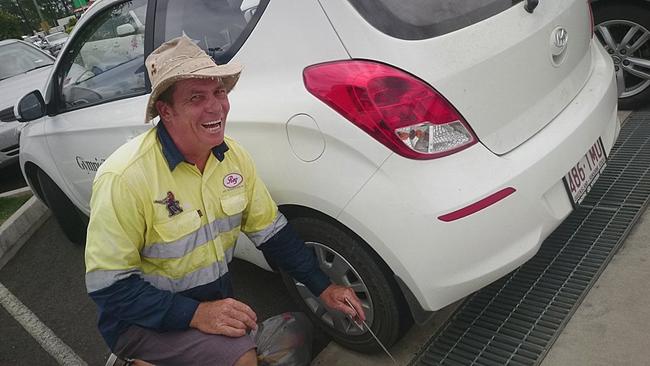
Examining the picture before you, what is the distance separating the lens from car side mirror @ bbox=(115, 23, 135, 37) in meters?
2.86

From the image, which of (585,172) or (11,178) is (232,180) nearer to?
(585,172)

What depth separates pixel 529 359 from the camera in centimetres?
213

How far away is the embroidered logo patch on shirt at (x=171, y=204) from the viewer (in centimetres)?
178

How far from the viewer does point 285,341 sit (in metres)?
2.29

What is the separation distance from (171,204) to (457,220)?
36.6 inches

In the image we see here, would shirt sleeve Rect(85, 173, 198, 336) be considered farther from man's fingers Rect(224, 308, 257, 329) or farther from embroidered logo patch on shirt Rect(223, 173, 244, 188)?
embroidered logo patch on shirt Rect(223, 173, 244, 188)

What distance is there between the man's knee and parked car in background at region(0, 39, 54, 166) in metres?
5.50

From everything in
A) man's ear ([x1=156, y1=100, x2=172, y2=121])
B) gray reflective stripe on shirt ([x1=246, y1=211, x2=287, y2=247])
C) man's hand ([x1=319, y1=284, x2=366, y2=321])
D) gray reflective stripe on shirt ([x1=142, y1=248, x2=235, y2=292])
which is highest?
Result: man's ear ([x1=156, y1=100, x2=172, y2=121])

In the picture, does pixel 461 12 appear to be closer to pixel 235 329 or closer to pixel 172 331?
pixel 235 329

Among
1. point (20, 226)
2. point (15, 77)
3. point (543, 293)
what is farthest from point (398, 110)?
point (15, 77)

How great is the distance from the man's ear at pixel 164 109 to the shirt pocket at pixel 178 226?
0.32 metres

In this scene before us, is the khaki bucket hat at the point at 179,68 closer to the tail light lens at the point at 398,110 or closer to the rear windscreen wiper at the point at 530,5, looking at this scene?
the tail light lens at the point at 398,110

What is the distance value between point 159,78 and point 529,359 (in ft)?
5.48

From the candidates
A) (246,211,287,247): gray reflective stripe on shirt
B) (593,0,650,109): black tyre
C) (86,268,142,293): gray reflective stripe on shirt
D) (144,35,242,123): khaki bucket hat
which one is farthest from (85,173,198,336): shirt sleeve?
(593,0,650,109): black tyre
